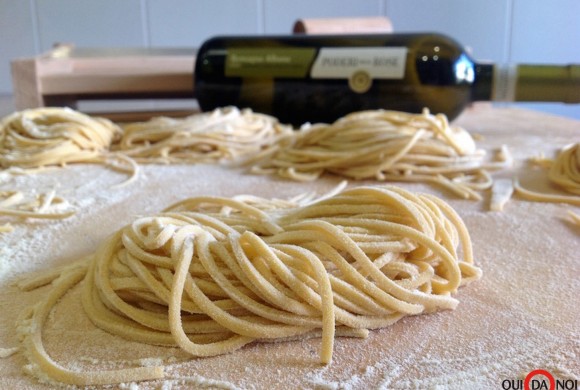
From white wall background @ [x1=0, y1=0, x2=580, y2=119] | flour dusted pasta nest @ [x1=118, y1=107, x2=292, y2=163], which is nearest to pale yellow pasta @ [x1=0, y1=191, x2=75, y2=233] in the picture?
flour dusted pasta nest @ [x1=118, y1=107, x2=292, y2=163]

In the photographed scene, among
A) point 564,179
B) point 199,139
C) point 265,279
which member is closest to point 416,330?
point 265,279

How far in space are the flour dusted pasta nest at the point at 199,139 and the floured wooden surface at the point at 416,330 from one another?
34 centimetres

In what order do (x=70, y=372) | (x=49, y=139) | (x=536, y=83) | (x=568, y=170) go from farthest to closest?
(x=536, y=83) < (x=49, y=139) < (x=568, y=170) < (x=70, y=372)

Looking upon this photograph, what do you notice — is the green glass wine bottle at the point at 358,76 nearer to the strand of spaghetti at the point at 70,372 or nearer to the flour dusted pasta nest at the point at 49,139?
the flour dusted pasta nest at the point at 49,139

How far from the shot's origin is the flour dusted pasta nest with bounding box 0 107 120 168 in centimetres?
134

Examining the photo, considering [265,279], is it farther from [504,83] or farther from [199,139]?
[504,83]

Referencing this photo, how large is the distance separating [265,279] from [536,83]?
1.15 meters

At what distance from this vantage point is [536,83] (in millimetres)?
1543

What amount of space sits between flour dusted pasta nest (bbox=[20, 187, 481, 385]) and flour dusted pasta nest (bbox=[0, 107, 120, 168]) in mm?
638

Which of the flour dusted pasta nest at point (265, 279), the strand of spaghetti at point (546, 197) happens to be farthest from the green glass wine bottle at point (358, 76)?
the flour dusted pasta nest at point (265, 279)

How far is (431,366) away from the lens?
587mm

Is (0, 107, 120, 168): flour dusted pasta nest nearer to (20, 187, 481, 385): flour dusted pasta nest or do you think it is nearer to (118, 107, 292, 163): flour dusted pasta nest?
(118, 107, 292, 163): flour dusted pasta nest

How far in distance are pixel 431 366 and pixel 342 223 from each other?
0.66ft

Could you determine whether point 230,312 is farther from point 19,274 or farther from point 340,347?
point 19,274
